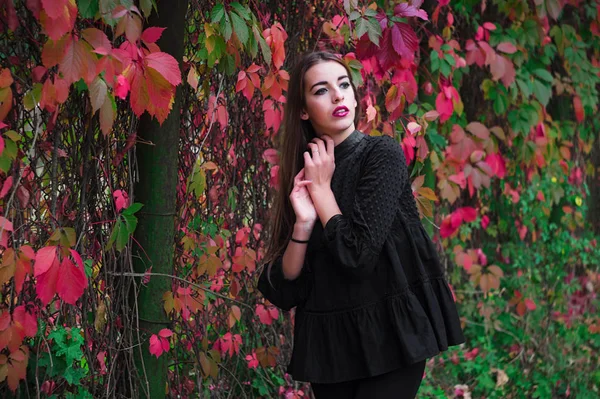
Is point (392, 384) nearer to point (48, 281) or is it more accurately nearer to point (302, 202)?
point (302, 202)

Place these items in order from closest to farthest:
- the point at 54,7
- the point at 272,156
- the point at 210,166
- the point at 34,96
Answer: the point at 54,7 < the point at 34,96 < the point at 210,166 < the point at 272,156

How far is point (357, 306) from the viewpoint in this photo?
199cm

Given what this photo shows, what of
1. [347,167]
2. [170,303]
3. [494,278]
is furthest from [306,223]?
[494,278]

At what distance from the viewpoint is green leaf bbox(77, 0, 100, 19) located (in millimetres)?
1773

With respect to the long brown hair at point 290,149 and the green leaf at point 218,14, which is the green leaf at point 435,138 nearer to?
the long brown hair at point 290,149

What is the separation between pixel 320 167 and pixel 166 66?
1.79 ft

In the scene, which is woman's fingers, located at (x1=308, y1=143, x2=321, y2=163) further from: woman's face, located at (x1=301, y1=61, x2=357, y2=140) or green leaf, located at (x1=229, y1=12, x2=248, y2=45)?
green leaf, located at (x1=229, y1=12, x2=248, y2=45)

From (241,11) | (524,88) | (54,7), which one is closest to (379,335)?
(241,11)

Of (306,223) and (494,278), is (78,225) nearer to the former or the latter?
(306,223)

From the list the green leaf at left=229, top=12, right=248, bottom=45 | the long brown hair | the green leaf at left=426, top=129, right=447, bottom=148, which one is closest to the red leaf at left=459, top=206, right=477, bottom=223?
the green leaf at left=426, top=129, right=447, bottom=148

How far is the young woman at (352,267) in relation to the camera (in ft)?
6.30

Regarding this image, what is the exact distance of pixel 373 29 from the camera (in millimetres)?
2084


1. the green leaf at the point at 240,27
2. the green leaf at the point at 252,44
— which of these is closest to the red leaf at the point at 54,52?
the green leaf at the point at 240,27

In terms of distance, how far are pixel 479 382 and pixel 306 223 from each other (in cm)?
241
